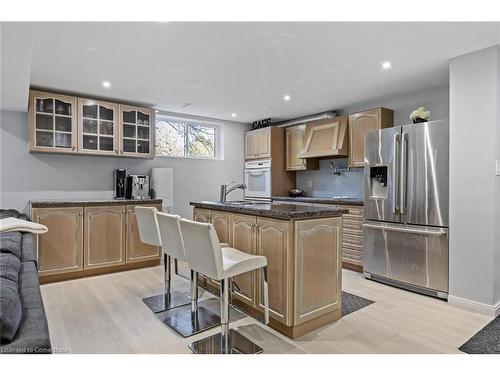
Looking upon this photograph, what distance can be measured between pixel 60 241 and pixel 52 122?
1.53 meters

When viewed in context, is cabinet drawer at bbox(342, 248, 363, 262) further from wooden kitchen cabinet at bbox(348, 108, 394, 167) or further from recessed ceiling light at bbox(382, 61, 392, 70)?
recessed ceiling light at bbox(382, 61, 392, 70)

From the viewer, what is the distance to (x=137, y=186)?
15.5 ft

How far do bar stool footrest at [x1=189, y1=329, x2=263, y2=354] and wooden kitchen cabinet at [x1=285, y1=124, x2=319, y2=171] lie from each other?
356 cm

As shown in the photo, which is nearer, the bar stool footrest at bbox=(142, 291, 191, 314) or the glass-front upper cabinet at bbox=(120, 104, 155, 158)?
the bar stool footrest at bbox=(142, 291, 191, 314)

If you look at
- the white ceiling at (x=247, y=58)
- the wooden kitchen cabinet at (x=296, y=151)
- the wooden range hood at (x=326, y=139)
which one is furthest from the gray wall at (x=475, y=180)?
the wooden kitchen cabinet at (x=296, y=151)

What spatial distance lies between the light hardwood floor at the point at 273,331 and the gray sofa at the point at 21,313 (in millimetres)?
844

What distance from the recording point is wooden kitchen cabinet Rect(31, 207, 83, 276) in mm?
3656

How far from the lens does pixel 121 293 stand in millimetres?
3340

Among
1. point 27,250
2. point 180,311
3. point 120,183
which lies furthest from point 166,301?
point 120,183

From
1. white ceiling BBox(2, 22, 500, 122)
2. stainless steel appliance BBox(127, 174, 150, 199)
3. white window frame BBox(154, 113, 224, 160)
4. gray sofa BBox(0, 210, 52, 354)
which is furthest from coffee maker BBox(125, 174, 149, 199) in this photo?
gray sofa BBox(0, 210, 52, 354)

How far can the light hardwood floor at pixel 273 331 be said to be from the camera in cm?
223

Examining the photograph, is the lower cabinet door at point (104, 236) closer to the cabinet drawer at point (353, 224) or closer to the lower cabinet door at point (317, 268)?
the lower cabinet door at point (317, 268)
